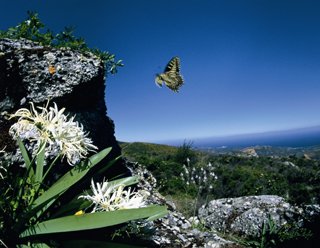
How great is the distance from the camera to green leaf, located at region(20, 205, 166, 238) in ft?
6.16

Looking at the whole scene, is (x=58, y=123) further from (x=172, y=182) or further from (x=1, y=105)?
(x=172, y=182)

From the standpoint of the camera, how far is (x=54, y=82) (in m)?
4.08

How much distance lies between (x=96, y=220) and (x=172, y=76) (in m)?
1.95

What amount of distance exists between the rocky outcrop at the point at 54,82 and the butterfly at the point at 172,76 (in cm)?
127

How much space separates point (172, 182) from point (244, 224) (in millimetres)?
4313

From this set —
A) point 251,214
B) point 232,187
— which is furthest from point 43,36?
point 232,187

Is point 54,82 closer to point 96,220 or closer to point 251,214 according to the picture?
point 96,220

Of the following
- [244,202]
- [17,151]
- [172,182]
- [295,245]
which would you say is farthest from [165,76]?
[172,182]

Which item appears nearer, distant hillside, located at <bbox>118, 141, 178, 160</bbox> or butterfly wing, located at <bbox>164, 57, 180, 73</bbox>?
butterfly wing, located at <bbox>164, 57, 180, 73</bbox>

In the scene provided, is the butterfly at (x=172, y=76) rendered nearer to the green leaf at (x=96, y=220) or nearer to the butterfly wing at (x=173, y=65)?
the butterfly wing at (x=173, y=65)

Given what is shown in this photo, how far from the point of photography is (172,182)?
10992 mm

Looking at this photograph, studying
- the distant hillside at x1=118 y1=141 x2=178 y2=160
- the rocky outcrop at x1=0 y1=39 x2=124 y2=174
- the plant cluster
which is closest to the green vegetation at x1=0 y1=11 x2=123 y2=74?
the rocky outcrop at x1=0 y1=39 x2=124 y2=174

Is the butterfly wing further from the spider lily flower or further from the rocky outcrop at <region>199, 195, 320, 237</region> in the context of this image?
the rocky outcrop at <region>199, 195, 320, 237</region>

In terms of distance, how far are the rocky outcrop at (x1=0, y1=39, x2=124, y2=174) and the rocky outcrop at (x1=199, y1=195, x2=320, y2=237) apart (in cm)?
355
